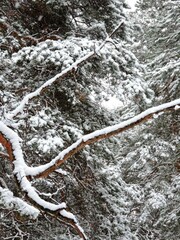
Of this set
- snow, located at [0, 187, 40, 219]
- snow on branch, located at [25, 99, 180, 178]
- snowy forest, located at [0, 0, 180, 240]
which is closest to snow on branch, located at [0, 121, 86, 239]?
snow, located at [0, 187, 40, 219]

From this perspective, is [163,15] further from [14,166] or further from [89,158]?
[14,166]

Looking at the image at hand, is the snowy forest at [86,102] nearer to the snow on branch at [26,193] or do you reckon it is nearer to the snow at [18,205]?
the snow at [18,205]

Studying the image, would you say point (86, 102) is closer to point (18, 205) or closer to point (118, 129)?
point (118, 129)

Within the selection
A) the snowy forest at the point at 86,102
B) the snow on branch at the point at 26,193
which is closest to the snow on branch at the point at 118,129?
the snow on branch at the point at 26,193

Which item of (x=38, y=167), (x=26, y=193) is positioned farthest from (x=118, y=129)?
(x=26, y=193)

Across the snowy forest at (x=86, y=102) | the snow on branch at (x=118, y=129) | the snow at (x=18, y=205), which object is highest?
the snowy forest at (x=86, y=102)

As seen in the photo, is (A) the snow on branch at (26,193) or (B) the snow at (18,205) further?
(B) the snow at (18,205)

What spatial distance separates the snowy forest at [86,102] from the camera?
486cm

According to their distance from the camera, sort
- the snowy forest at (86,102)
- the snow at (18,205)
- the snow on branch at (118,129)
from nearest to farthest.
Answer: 1. the snow at (18,205)
2. the snow on branch at (118,129)
3. the snowy forest at (86,102)

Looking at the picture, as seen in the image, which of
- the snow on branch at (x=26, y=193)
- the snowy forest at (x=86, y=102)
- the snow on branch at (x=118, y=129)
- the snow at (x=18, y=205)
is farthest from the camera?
the snowy forest at (x=86, y=102)

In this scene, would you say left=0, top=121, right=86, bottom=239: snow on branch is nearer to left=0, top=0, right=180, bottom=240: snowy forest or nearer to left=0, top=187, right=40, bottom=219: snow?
left=0, top=187, right=40, bottom=219: snow

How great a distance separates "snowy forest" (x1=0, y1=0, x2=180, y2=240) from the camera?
15.9 feet

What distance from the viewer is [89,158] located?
5.95m

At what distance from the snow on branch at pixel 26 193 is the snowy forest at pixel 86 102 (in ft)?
5.56
